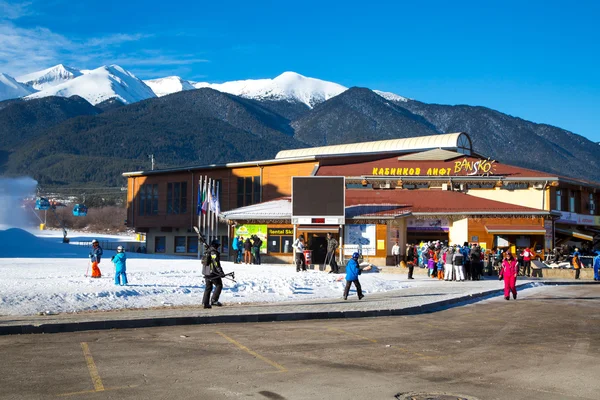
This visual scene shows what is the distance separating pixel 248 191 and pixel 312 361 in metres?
52.4

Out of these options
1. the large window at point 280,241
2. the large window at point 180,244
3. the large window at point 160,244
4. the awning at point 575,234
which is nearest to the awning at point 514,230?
the awning at point 575,234

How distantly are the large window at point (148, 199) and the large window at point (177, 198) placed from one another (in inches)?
69.2

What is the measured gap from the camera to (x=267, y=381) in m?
8.95

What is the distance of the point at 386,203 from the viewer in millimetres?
46562

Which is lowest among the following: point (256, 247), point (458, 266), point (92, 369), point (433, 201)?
point (92, 369)

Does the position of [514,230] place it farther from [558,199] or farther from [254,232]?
[254,232]

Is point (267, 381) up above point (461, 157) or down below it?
below

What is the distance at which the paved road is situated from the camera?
8.51m

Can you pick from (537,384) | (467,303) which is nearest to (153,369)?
(537,384)

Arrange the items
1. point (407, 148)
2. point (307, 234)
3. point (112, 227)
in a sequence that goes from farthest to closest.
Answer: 1. point (112, 227)
2. point (407, 148)
3. point (307, 234)

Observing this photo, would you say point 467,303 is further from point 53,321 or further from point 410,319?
point 53,321

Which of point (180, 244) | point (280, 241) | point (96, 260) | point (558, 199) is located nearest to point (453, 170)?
point (558, 199)

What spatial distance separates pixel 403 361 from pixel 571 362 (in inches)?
96.5

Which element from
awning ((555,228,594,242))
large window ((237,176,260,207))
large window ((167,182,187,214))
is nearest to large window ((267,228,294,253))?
large window ((237,176,260,207))
